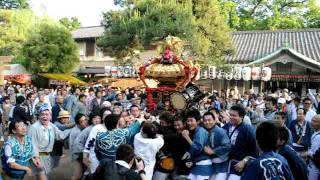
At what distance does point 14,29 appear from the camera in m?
34.4

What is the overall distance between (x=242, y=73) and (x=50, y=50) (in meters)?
13.2

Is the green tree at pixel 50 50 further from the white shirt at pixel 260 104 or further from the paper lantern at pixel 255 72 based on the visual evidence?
the white shirt at pixel 260 104

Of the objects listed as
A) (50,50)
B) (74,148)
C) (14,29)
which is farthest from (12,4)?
(74,148)

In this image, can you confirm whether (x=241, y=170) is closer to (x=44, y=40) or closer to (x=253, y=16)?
(x=44, y=40)

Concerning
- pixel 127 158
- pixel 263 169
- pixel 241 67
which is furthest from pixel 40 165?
pixel 241 67

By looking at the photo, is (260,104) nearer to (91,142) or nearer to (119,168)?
(91,142)

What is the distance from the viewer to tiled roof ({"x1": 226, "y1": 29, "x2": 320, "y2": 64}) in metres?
24.2

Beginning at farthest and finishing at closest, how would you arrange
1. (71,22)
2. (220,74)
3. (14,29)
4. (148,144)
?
1. (71,22)
2. (14,29)
3. (220,74)
4. (148,144)

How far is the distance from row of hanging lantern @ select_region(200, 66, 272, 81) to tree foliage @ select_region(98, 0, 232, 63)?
0.62 meters

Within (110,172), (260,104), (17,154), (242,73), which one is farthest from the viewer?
(242,73)

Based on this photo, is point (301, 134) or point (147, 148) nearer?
point (147, 148)

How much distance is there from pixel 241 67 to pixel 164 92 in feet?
29.1

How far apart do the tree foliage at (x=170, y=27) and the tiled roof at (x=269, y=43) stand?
13.3ft

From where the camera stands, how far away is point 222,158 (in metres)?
5.52
